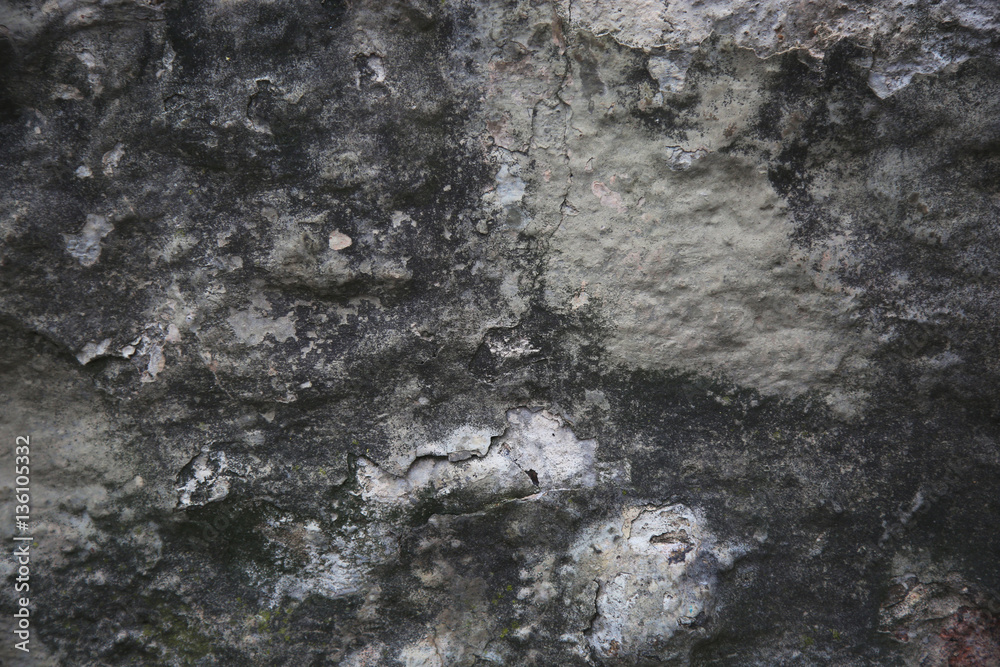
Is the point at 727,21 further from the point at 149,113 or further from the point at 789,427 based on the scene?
the point at 149,113

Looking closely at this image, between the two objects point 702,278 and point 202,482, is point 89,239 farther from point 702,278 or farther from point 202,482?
point 702,278

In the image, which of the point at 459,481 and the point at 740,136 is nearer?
the point at 740,136

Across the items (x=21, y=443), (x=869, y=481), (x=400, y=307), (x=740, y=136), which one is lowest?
(x=21, y=443)

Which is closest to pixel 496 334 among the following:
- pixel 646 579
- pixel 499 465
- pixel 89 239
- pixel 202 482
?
pixel 499 465

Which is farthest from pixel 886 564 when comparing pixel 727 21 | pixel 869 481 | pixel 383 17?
pixel 383 17

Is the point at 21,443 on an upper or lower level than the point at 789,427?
lower

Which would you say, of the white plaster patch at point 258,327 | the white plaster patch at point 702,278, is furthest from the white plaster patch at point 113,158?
the white plaster patch at point 702,278

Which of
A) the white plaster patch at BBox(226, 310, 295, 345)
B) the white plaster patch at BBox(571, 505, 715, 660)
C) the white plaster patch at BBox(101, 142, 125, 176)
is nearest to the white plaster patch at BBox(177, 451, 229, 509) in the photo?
the white plaster patch at BBox(226, 310, 295, 345)

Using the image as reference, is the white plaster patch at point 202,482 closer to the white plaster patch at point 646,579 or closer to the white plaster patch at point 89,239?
the white plaster patch at point 89,239
